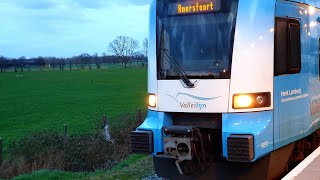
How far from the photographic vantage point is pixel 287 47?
7.21m

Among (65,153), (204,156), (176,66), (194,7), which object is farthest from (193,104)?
(65,153)

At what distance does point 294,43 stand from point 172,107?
2205mm

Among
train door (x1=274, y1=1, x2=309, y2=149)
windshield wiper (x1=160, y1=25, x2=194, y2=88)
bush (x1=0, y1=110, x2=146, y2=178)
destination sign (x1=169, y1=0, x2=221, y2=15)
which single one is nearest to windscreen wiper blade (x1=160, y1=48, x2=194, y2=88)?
windshield wiper (x1=160, y1=25, x2=194, y2=88)

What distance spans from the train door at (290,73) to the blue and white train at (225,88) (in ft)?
0.05

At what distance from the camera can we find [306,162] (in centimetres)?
632

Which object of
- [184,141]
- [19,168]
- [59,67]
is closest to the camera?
[184,141]

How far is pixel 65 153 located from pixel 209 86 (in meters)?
7.90

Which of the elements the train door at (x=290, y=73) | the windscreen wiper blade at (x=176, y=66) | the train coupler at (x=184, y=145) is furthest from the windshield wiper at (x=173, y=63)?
the train door at (x=290, y=73)

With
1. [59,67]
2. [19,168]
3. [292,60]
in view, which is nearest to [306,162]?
[292,60]

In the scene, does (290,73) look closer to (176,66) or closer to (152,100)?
(176,66)

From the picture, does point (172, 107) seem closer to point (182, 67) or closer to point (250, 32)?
point (182, 67)

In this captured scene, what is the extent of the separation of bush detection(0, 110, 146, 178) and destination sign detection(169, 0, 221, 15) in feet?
20.3

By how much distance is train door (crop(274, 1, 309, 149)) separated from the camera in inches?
276

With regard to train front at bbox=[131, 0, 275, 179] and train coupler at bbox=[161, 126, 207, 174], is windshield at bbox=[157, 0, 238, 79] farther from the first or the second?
train coupler at bbox=[161, 126, 207, 174]
